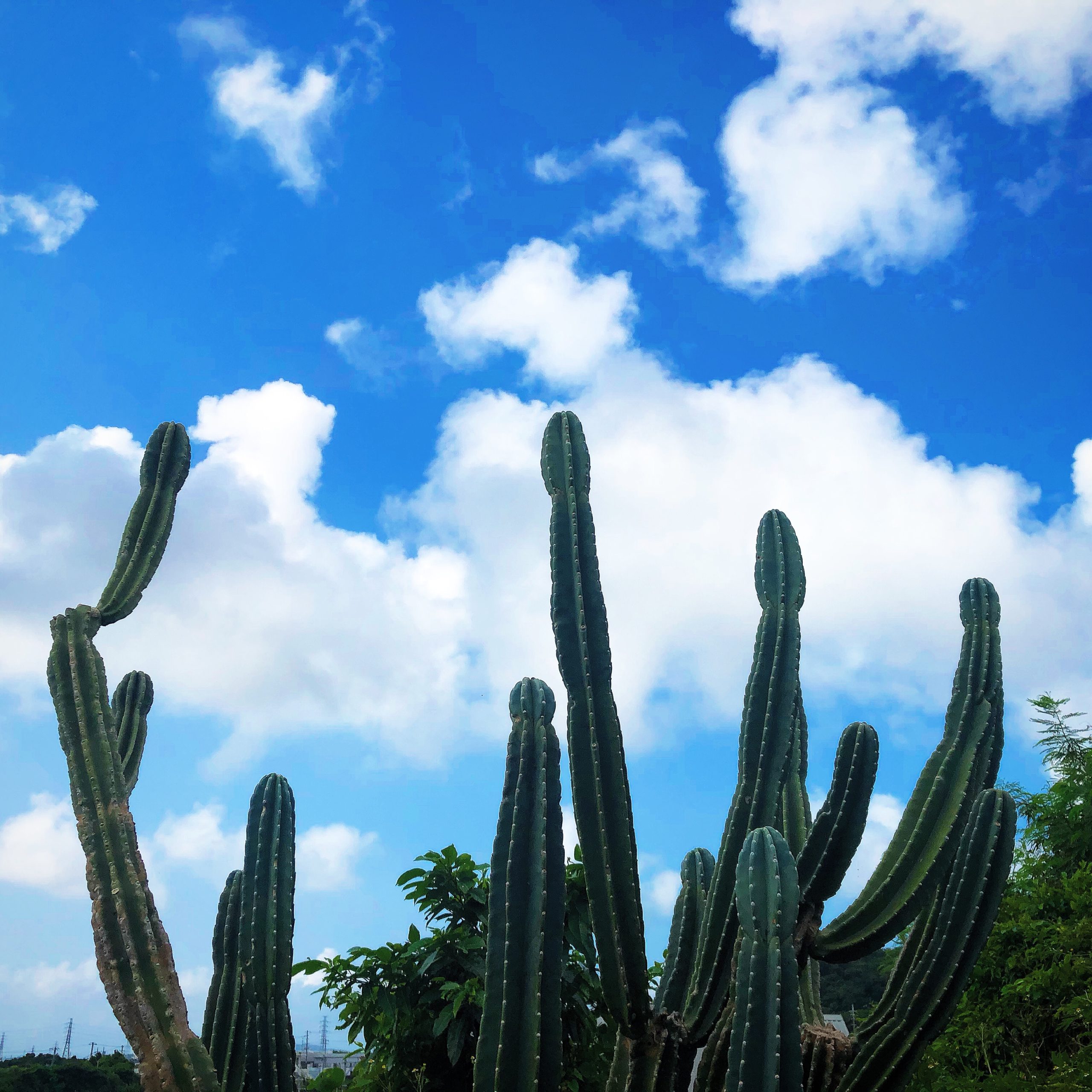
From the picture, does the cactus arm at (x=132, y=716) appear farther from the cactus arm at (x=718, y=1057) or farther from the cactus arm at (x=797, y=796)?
the cactus arm at (x=797, y=796)

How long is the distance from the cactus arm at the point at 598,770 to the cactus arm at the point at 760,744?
0.34 meters

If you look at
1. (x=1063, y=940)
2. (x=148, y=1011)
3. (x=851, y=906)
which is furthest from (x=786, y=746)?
(x=1063, y=940)

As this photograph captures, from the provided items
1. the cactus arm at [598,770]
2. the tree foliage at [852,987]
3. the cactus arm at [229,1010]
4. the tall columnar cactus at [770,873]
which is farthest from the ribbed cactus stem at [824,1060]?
the tree foliage at [852,987]

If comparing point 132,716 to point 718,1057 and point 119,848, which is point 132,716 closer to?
point 119,848

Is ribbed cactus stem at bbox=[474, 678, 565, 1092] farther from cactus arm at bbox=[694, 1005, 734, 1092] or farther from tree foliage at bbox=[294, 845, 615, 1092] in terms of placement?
tree foliage at bbox=[294, 845, 615, 1092]

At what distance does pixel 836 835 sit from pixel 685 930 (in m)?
0.82

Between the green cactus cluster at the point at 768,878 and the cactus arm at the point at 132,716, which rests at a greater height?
the cactus arm at the point at 132,716

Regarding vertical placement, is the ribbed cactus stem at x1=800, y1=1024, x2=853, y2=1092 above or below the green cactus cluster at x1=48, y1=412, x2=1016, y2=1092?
below

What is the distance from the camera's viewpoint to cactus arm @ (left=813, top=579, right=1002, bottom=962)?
482 centimetres

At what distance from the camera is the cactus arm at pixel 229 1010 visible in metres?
5.06

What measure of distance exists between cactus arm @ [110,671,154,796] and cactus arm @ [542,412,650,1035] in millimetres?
3048

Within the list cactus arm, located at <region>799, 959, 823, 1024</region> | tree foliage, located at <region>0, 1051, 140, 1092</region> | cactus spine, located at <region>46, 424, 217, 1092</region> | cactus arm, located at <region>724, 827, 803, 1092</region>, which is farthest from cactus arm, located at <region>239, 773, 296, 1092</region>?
tree foliage, located at <region>0, 1051, 140, 1092</region>

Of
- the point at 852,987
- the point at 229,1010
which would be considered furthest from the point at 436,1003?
the point at 852,987

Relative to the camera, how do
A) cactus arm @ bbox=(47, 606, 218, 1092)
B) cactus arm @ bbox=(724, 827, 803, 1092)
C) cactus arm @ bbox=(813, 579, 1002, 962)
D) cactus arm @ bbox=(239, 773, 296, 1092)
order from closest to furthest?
1. cactus arm @ bbox=(724, 827, 803, 1092)
2. cactus arm @ bbox=(47, 606, 218, 1092)
3. cactus arm @ bbox=(813, 579, 1002, 962)
4. cactus arm @ bbox=(239, 773, 296, 1092)
